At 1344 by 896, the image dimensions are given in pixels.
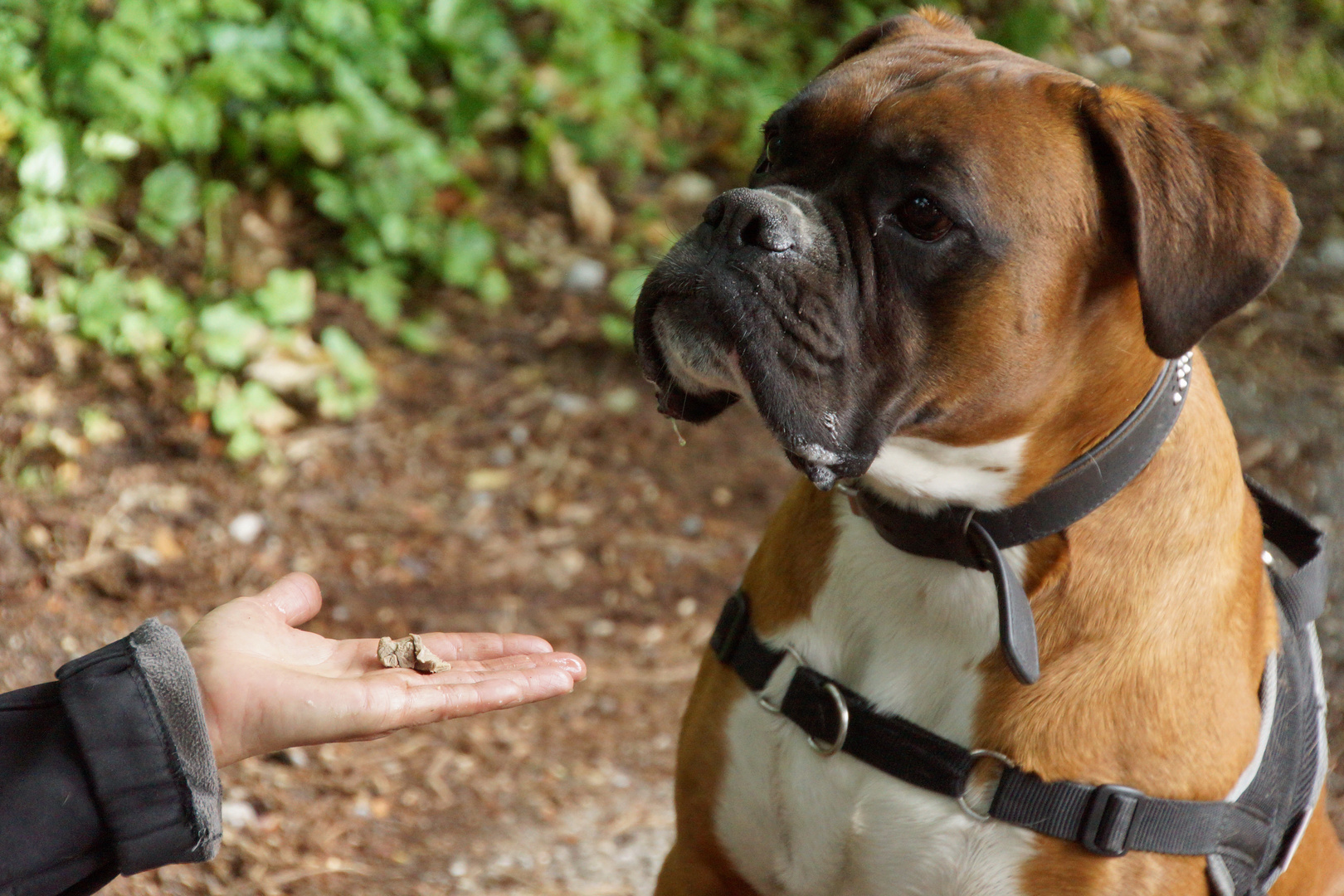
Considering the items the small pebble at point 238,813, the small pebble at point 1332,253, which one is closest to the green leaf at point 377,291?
the small pebble at point 238,813

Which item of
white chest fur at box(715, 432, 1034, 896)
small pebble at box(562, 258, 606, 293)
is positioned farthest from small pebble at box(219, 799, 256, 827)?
small pebble at box(562, 258, 606, 293)

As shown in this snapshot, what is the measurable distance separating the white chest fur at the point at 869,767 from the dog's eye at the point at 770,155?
25.6 inches

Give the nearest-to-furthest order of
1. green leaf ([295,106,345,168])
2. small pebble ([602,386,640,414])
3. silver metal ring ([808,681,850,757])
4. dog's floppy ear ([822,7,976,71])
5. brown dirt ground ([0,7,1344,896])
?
silver metal ring ([808,681,850,757]), dog's floppy ear ([822,7,976,71]), brown dirt ground ([0,7,1344,896]), green leaf ([295,106,345,168]), small pebble ([602,386,640,414])

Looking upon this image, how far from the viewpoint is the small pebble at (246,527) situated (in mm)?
4160

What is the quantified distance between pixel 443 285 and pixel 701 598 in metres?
1.84

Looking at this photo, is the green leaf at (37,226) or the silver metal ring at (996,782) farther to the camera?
the green leaf at (37,226)

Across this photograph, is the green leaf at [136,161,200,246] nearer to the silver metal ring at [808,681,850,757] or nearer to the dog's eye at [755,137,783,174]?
the dog's eye at [755,137,783,174]

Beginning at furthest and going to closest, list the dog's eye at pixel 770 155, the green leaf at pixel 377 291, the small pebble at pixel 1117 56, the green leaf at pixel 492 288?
1. the small pebble at pixel 1117 56
2. the green leaf at pixel 492 288
3. the green leaf at pixel 377 291
4. the dog's eye at pixel 770 155

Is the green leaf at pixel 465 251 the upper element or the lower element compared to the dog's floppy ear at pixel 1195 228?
lower

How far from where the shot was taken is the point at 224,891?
3053 millimetres

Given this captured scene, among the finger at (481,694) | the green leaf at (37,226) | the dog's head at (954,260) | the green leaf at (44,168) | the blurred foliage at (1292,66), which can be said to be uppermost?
the dog's head at (954,260)

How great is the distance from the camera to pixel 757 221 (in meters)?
2.09

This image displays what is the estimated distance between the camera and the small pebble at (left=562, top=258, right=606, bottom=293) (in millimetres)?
5465

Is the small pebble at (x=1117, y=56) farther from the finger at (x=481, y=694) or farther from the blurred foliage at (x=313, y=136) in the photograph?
the finger at (x=481, y=694)
